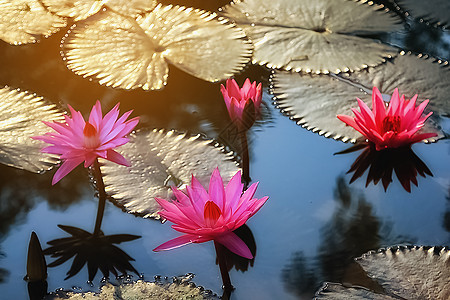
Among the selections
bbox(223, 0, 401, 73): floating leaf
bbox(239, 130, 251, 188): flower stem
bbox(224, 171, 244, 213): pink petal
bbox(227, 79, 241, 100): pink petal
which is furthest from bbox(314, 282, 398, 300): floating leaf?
bbox(223, 0, 401, 73): floating leaf

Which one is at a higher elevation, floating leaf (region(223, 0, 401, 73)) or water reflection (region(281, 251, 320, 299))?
floating leaf (region(223, 0, 401, 73))

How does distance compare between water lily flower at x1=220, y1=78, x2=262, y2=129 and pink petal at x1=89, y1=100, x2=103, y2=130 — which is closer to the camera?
pink petal at x1=89, y1=100, x2=103, y2=130

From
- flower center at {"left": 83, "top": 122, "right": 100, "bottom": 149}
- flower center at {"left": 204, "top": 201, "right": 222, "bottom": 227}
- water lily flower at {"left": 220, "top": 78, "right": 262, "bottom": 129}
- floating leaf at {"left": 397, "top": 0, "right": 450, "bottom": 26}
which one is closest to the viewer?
flower center at {"left": 204, "top": 201, "right": 222, "bottom": 227}

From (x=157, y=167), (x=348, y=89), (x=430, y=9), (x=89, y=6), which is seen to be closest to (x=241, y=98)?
(x=157, y=167)

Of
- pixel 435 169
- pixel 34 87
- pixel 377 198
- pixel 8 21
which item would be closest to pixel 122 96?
pixel 34 87

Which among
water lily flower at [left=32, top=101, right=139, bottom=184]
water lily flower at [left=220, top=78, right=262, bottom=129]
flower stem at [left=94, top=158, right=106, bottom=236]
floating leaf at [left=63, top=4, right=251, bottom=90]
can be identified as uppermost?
floating leaf at [left=63, top=4, right=251, bottom=90]

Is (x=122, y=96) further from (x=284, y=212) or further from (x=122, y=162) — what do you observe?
(x=284, y=212)

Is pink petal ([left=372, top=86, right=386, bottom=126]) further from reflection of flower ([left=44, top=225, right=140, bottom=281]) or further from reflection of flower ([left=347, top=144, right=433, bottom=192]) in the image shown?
reflection of flower ([left=44, top=225, right=140, bottom=281])
